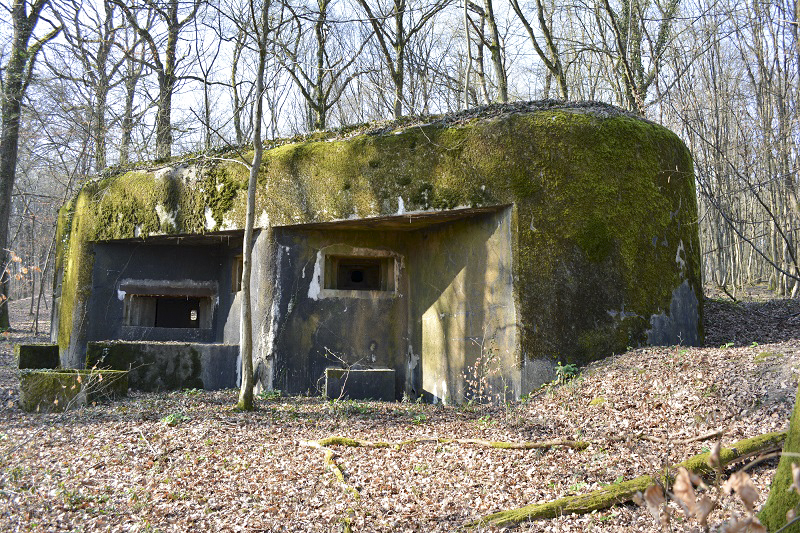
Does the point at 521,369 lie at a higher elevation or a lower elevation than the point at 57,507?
higher

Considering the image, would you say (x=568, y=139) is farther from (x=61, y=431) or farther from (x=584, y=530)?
(x=61, y=431)

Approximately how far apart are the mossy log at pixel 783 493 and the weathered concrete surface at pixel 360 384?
5.59 m

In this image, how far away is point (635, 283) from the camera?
725 centimetres

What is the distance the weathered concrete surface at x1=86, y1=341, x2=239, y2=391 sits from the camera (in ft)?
27.7

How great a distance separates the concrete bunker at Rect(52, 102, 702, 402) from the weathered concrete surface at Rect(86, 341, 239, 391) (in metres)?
0.19

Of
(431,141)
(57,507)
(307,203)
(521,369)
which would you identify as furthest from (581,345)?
(57,507)

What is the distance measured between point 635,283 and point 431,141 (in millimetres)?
3017

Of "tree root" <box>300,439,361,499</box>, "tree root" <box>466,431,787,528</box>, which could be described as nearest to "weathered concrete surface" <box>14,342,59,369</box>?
"tree root" <box>300,439,361,499</box>

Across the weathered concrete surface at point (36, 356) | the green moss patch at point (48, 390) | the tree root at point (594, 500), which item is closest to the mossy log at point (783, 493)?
the tree root at point (594, 500)

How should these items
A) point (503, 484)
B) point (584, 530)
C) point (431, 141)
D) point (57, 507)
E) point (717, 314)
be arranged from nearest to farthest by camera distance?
point (584, 530) → point (57, 507) → point (503, 484) → point (431, 141) → point (717, 314)

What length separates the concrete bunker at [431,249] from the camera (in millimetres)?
7121

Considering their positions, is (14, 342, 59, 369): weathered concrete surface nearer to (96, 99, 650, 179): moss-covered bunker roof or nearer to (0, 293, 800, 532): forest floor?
(0, 293, 800, 532): forest floor

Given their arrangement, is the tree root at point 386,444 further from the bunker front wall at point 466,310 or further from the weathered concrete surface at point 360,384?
the weathered concrete surface at point 360,384

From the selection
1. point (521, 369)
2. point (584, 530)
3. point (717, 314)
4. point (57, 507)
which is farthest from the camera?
point (717, 314)
